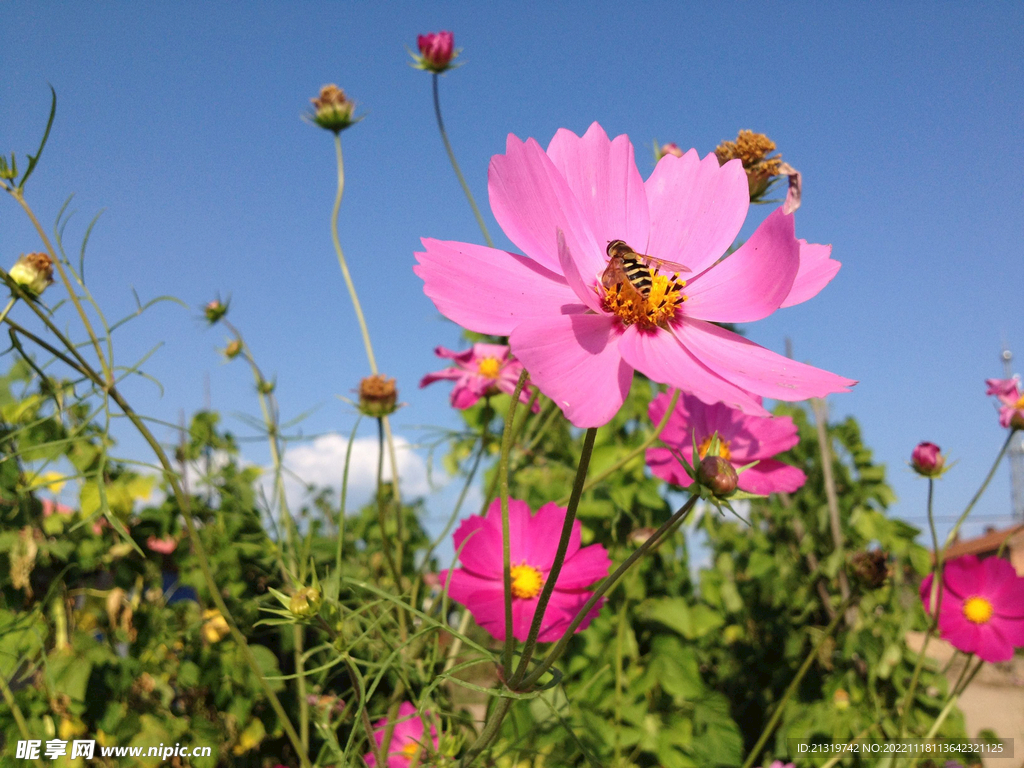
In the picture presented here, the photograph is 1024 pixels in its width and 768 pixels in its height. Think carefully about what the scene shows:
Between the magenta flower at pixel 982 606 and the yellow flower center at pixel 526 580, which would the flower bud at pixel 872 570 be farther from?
the yellow flower center at pixel 526 580

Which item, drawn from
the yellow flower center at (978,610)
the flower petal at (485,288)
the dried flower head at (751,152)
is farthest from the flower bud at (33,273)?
the yellow flower center at (978,610)

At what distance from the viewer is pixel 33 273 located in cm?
68

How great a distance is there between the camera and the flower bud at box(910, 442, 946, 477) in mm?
998

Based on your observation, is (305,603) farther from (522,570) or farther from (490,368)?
(490,368)

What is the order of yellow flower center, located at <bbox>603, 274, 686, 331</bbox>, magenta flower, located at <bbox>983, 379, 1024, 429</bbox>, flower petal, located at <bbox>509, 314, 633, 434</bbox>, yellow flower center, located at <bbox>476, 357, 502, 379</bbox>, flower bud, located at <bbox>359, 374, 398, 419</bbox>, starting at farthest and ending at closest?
magenta flower, located at <bbox>983, 379, 1024, 429</bbox>, yellow flower center, located at <bbox>476, 357, 502, 379</bbox>, flower bud, located at <bbox>359, 374, 398, 419</bbox>, yellow flower center, located at <bbox>603, 274, 686, 331</bbox>, flower petal, located at <bbox>509, 314, 633, 434</bbox>

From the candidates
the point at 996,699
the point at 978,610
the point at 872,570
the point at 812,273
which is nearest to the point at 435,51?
the point at 812,273

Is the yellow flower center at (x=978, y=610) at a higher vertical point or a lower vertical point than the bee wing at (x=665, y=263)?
lower

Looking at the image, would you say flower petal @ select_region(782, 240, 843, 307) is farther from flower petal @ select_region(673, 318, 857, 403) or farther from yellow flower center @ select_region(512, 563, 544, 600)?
yellow flower center @ select_region(512, 563, 544, 600)

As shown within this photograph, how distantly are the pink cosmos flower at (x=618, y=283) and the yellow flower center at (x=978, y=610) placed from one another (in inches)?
37.3

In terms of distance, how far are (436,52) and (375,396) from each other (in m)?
0.54

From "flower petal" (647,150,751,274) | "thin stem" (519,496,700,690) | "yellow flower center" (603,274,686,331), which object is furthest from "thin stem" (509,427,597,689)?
"flower petal" (647,150,751,274)

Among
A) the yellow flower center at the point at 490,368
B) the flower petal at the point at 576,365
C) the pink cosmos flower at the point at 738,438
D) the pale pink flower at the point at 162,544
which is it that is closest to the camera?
the flower petal at the point at 576,365

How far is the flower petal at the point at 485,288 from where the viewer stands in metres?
0.41

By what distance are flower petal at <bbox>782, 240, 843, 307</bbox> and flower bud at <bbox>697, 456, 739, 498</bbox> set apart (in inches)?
4.6
